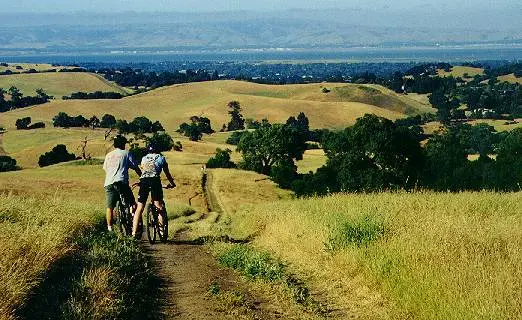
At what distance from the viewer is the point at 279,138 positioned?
83812 mm

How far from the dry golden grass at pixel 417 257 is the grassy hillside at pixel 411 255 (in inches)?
0.5

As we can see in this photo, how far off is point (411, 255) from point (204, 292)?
2840 millimetres

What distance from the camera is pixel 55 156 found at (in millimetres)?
94062

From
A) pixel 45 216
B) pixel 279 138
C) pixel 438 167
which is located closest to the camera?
pixel 45 216

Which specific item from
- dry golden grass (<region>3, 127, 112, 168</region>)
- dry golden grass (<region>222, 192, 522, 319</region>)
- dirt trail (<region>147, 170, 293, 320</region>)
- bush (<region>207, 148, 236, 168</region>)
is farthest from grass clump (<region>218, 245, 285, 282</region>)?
dry golden grass (<region>3, 127, 112, 168</region>)

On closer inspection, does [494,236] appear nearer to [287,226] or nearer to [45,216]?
[287,226]

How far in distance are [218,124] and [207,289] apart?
146m

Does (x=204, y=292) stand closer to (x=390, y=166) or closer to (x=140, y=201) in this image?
(x=140, y=201)

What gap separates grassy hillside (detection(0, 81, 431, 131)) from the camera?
159m

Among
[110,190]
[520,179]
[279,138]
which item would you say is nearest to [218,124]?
[279,138]

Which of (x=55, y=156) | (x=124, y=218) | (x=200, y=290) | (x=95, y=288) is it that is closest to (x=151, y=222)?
(x=124, y=218)

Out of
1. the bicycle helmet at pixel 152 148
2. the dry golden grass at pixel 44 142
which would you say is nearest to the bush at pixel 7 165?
the dry golden grass at pixel 44 142

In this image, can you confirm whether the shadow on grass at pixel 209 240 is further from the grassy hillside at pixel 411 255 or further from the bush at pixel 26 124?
the bush at pixel 26 124

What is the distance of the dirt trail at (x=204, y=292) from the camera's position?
8.20 metres
